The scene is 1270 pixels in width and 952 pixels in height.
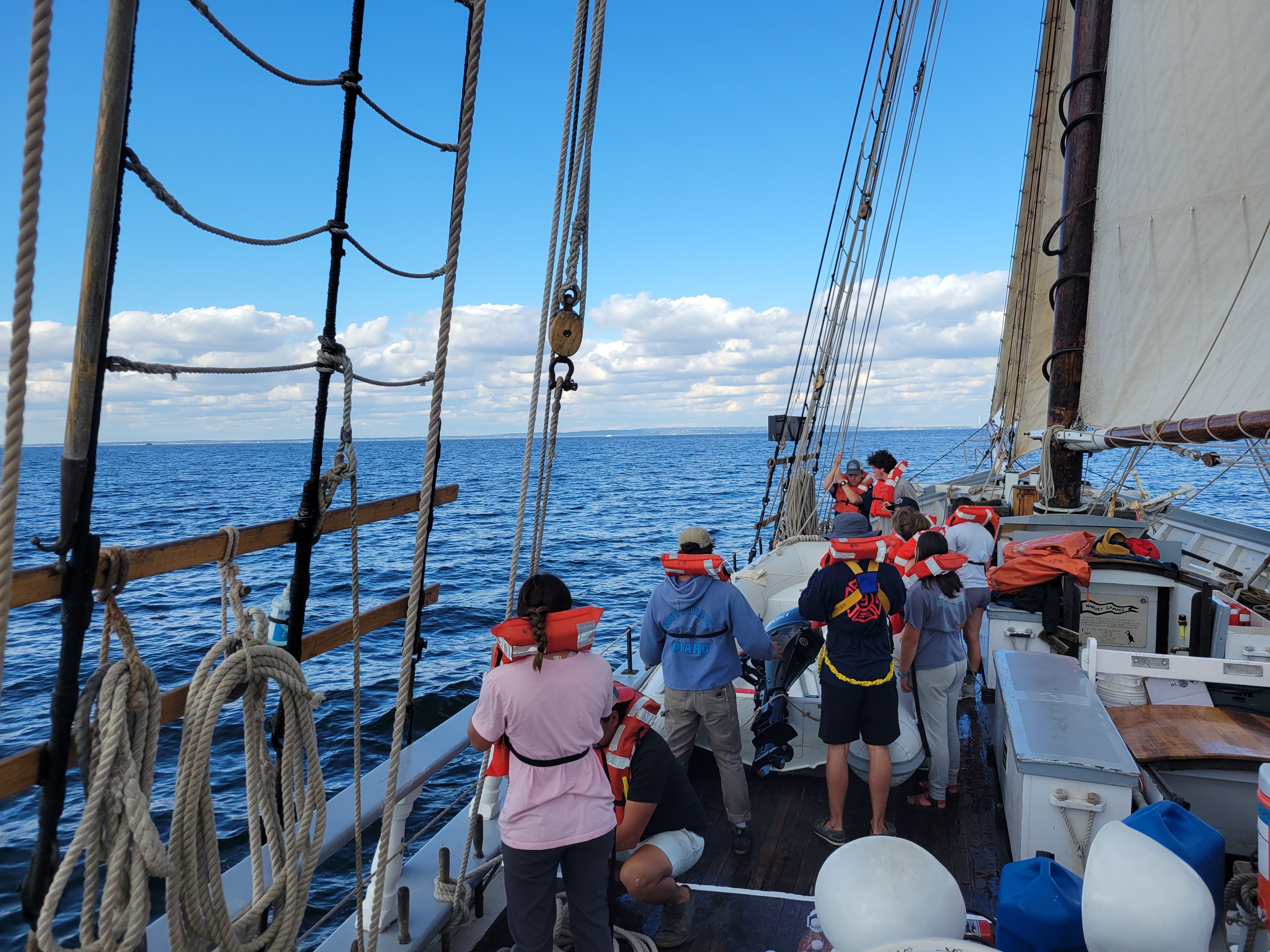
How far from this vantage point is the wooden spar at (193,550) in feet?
5.22

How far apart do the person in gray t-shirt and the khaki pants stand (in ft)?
3.38

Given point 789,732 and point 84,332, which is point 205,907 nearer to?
point 84,332

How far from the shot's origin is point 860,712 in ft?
12.2

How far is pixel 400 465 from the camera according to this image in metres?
87.4

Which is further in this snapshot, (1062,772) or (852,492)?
(852,492)

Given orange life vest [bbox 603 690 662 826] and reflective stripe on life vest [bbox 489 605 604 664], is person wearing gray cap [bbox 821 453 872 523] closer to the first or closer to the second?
orange life vest [bbox 603 690 662 826]

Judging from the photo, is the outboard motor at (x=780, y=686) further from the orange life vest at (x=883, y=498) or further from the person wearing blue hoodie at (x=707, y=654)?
the orange life vest at (x=883, y=498)

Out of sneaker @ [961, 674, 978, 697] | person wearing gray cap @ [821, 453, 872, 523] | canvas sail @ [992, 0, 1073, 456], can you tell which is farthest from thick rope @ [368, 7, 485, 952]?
canvas sail @ [992, 0, 1073, 456]

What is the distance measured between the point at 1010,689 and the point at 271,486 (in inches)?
2174

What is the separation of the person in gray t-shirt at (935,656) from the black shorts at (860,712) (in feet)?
1.41

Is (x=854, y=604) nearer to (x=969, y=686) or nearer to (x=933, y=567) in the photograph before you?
(x=933, y=567)

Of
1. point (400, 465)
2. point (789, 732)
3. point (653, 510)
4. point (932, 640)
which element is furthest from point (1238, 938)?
point (400, 465)

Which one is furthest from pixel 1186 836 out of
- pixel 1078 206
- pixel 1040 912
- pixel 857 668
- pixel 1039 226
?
pixel 1039 226

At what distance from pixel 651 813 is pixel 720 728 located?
2.86 ft
